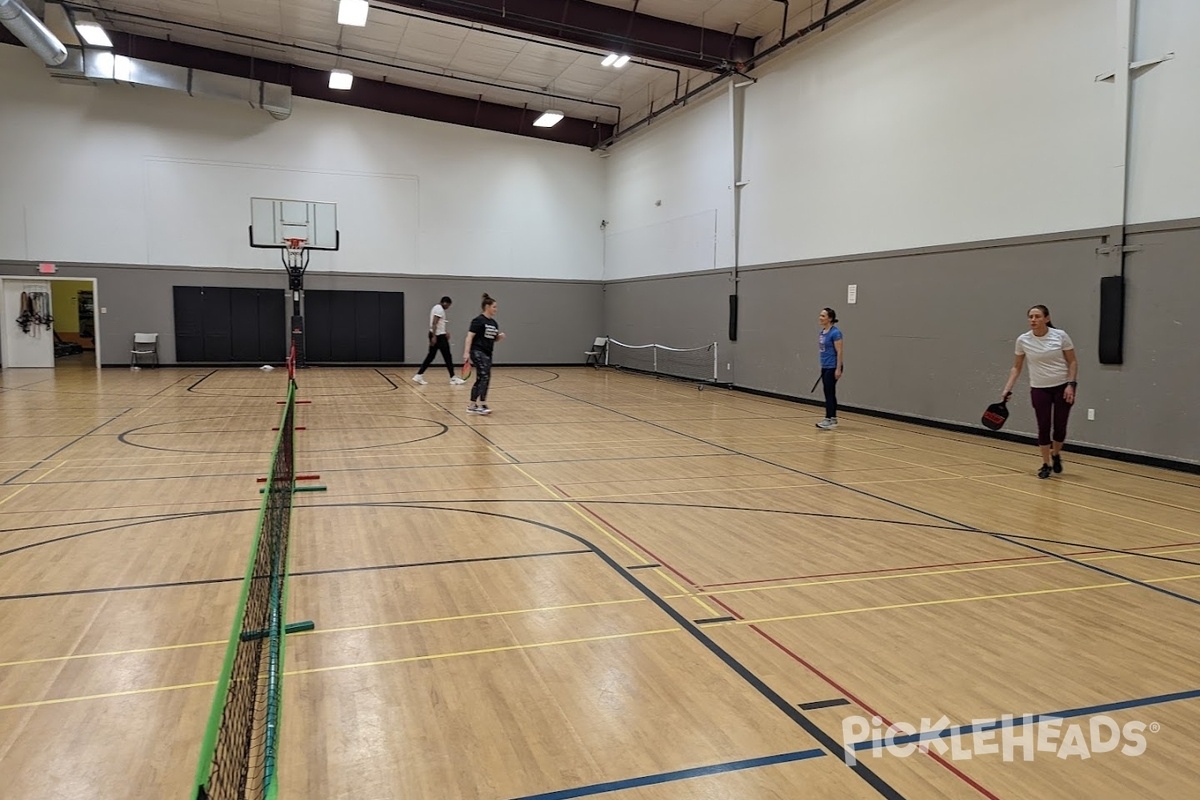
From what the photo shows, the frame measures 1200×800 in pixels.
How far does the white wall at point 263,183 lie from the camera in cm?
2006

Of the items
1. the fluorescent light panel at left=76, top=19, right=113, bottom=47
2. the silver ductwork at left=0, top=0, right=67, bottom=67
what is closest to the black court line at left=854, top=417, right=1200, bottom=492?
the silver ductwork at left=0, top=0, right=67, bottom=67

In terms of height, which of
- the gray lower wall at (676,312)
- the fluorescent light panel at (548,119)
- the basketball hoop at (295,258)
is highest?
the fluorescent light panel at (548,119)

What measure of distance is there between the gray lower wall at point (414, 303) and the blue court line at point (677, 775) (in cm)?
2144

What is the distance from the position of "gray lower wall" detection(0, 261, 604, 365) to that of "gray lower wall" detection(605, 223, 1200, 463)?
809 centimetres

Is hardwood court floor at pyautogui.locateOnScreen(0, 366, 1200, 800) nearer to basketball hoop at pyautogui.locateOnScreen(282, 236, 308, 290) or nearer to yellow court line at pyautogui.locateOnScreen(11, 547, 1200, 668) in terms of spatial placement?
yellow court line at pyautogui.locateOnScreen(11, 547, 1200, 668)

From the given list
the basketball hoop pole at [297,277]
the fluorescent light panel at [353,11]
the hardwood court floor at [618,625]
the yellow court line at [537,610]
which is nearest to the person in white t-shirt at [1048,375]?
the hardwood court floor at [618,625]

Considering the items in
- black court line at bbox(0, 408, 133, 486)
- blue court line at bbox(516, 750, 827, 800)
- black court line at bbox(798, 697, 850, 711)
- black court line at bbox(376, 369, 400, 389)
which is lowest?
blue court line at bbox(516, 750, 827, 800)

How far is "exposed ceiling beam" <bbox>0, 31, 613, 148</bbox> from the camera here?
66.5 feet

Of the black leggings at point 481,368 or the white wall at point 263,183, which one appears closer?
the black leggings at point 481,368

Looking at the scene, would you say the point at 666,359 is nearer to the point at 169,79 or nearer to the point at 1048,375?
the point at 1048,375

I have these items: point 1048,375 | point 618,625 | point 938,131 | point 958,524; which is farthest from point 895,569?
point 938,131

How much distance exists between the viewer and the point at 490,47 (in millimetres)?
18656

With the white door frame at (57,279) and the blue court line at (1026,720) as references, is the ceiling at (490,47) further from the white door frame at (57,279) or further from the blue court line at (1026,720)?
the blue court line at (1026,720)

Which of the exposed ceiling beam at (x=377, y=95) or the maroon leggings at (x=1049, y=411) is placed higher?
→ the exposed ceiling beam at (x=377, y=95)
